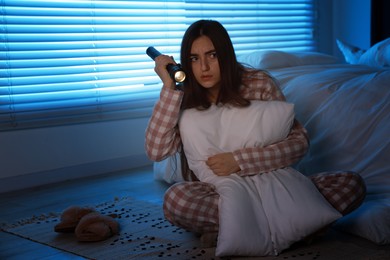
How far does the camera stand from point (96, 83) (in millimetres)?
3377

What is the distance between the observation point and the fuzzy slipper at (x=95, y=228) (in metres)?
1.95

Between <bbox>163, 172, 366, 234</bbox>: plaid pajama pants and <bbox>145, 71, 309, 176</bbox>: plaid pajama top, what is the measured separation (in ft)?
0.41

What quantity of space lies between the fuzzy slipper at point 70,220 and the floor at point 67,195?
0.36 ft

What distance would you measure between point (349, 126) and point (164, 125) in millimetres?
841

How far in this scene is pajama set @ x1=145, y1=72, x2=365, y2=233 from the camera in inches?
69.4

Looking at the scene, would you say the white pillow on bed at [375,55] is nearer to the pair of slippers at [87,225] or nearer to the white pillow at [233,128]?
the white pillow at [233,128]

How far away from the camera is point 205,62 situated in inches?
73.5

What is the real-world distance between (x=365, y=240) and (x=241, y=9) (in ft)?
9.03

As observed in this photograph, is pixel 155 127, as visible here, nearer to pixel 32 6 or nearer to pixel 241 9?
pixel 32 6

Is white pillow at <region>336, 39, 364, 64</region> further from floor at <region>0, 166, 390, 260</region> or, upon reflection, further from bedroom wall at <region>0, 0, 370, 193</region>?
floor at <region>0, 166, 390, 260</region>

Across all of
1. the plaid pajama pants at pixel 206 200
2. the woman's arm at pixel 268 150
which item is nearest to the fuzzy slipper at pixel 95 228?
the plaid pajama pants at pixel 206 200

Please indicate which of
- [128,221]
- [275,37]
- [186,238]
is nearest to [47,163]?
[128,221]

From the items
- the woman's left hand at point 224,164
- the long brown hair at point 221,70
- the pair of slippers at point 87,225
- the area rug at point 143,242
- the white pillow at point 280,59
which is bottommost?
the area rug at point 143,242

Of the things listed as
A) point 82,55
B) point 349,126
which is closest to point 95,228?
point 349,126
